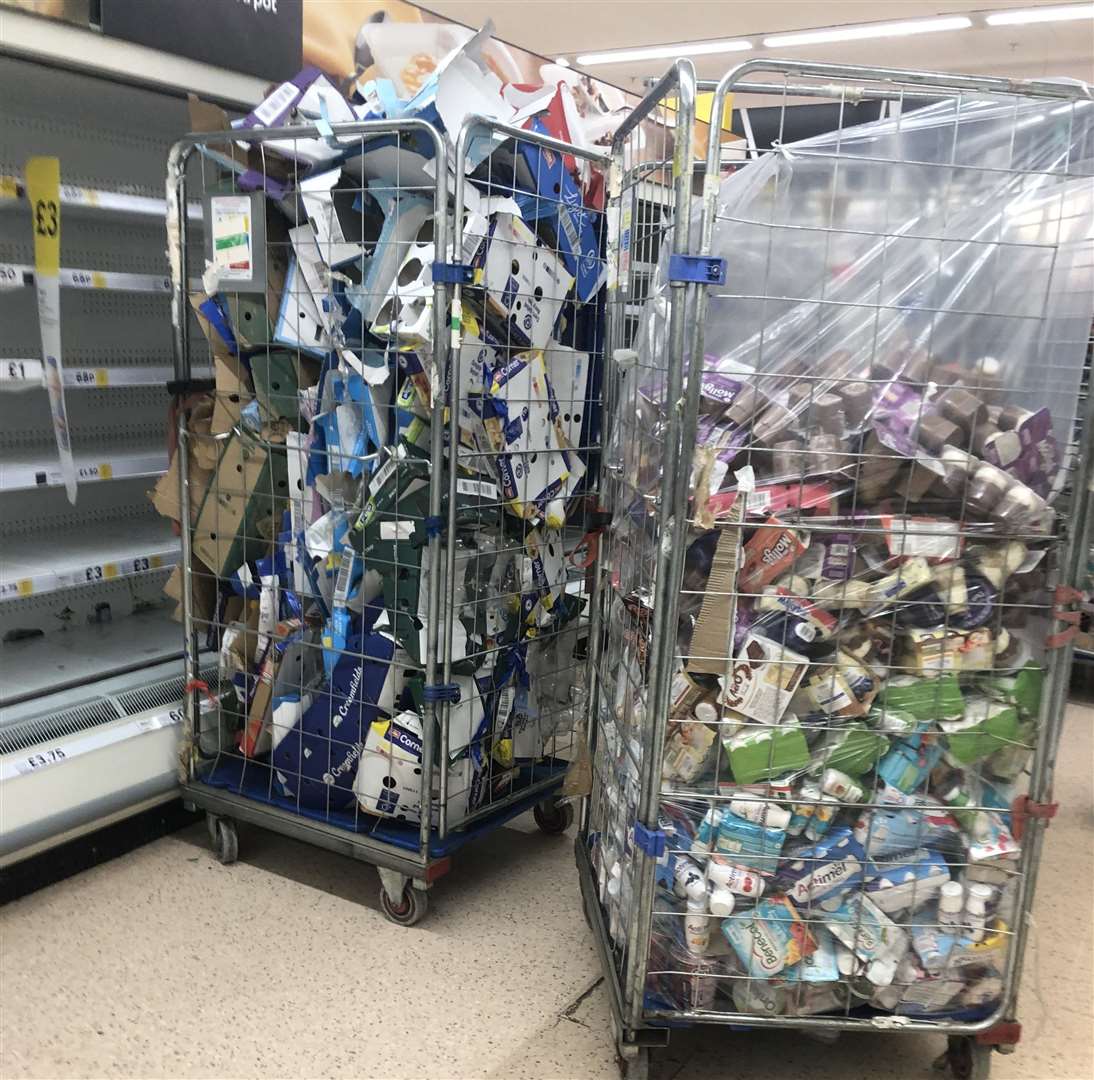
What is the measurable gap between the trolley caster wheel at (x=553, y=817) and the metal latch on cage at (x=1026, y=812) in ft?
4.60

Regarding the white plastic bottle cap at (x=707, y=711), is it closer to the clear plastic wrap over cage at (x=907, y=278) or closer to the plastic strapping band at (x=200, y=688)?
the clear plastic wrap over cage at (x=907, y=278)

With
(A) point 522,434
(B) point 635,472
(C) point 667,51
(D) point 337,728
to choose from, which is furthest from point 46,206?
(C) point 667,51

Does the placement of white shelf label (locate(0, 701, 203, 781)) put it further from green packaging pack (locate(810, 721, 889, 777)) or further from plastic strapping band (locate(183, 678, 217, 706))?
green packaging pack (locate(810, 721, 889, 777))

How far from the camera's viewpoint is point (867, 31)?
Answer: 791 cm

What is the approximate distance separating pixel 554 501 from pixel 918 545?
1.11 metres

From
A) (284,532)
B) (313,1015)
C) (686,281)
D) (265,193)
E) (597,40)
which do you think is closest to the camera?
(686,281)

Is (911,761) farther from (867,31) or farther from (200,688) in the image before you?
(867,31)

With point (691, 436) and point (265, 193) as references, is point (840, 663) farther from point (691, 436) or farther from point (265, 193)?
point (265, 193)

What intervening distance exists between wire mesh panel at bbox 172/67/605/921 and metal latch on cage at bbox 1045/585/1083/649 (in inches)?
49.4

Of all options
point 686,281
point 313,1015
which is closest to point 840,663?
point 686,281

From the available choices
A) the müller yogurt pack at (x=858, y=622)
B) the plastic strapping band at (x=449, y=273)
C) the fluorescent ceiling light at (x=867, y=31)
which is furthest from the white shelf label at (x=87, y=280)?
the fluorescent ceiling light at (x=867, y=31)

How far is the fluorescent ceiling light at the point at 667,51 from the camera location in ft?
28.4

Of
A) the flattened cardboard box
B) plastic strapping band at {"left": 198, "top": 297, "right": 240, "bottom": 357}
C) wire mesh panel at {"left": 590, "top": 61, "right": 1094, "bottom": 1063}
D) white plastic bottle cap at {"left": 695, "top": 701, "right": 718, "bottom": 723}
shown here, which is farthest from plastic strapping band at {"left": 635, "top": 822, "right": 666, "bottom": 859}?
plastic strapping band at {"left": 198, "top": 297, "right": 240, "bottom": 357}

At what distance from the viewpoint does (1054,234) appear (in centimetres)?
172
